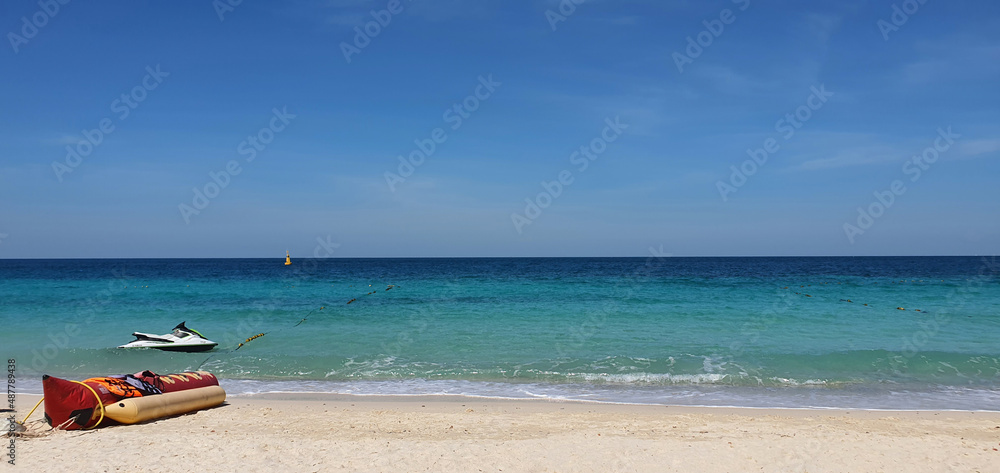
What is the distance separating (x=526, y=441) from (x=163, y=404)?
17.2 ft

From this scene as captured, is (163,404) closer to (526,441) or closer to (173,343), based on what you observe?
(526,441)

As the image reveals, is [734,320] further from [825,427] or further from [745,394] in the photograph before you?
[825,427]

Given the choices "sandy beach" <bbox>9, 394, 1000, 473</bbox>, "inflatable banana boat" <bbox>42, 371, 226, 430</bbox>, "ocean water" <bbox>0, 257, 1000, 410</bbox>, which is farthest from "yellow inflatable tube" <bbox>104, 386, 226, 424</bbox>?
"ocean water" <bbox>0, 257, 1000, 410</bbox>

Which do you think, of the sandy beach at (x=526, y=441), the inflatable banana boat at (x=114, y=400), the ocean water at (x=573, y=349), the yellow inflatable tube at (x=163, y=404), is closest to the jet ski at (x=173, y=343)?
the ocean water at (x=573, y=349)

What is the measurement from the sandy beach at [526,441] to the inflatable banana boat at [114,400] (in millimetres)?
173

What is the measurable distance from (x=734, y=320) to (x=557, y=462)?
14.4 meters

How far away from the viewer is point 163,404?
8008 millimetres

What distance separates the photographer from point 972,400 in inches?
372

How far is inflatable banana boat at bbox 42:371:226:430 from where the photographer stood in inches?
291

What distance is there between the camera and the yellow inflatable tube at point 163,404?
7570mm

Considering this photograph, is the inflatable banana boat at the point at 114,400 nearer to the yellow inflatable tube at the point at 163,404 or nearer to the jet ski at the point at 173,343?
the yellow inflatable tube at the point at 163,404

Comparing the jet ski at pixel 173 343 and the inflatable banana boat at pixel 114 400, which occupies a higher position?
the inflatable banana boat at pixel 114 400

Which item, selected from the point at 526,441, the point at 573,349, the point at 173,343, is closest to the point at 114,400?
the point at 526,441

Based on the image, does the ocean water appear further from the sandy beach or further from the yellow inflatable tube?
the yellow inflatable tube
